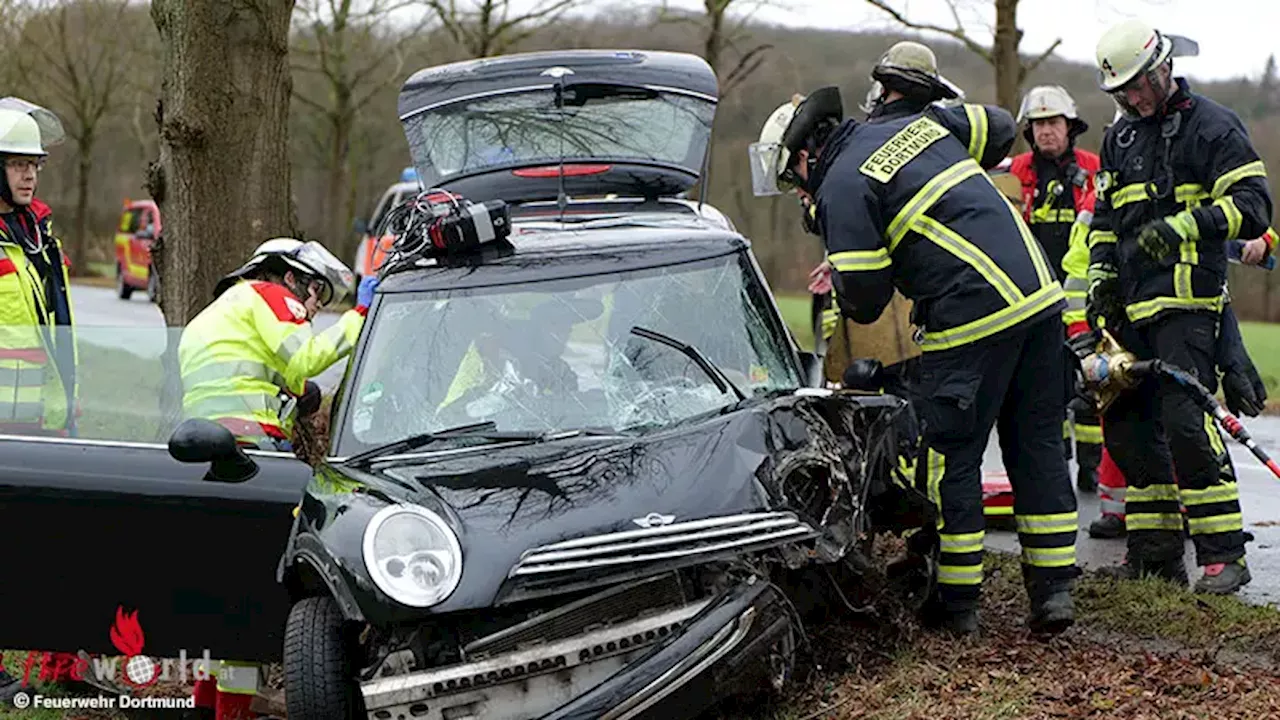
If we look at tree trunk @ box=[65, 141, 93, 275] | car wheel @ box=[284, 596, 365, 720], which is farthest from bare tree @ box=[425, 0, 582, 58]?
car wheel @ box=[284, 596, 365, 720]

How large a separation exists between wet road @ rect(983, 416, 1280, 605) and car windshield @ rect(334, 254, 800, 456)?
1.90 meters

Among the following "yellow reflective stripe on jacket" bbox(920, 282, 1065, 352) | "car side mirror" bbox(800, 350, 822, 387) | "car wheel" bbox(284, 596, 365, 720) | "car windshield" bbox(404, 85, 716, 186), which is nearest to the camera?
"car wheel" bbox(284, 596, 365, 720)

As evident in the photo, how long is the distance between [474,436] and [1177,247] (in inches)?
118

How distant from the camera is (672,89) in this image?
796cm

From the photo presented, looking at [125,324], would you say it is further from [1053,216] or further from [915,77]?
[915,77]

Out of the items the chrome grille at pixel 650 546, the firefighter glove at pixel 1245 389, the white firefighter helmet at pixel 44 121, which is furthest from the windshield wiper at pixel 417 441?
the firefighter glove at pixel 1245 389

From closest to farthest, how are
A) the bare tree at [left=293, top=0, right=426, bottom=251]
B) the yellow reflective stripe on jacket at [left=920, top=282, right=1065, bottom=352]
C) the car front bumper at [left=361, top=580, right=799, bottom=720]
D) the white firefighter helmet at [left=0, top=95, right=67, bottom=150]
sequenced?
1. the car front bumper at [left=361, top=580, right=799, bottom=720]
2. the yellow reflective stripe on jacket at [left=920, top=282, right=1065, bottom=352]
3. the white firefighter helmet at [left=0, top=95, right=67, bottom=150]
4. the bare tree at [left=293, top=0, right=426, bottom=251]

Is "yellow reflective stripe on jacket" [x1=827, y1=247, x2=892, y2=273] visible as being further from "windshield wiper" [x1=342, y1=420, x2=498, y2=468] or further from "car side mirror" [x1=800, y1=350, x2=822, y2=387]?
"windshield wiper" [x1=342, y1=420, x2=498, y2=468]

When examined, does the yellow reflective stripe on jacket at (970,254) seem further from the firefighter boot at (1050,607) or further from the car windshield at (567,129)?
the car windshield at (567,129)

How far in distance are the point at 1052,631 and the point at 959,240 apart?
144 centimetres

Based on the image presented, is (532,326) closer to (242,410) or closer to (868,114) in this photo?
(242,410)

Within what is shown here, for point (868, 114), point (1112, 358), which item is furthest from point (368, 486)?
point (1112, 358)

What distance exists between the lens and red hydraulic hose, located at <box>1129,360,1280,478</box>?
566 centimetres

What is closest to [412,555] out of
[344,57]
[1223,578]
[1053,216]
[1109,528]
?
[1223,578]
